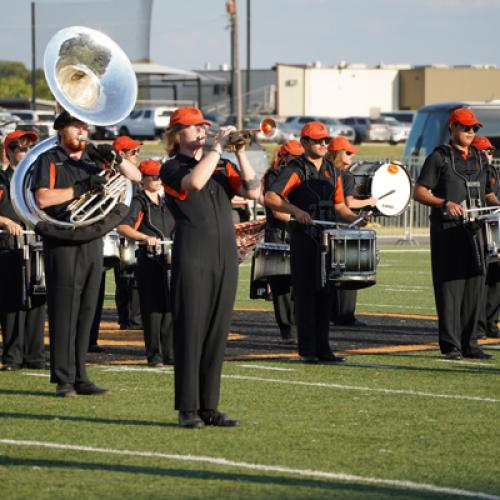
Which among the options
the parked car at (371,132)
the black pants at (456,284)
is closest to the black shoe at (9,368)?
the black pants at (456,284)

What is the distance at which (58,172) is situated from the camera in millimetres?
9891

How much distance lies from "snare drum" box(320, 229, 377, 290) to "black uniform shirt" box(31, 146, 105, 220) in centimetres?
222

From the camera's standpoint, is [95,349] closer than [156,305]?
No

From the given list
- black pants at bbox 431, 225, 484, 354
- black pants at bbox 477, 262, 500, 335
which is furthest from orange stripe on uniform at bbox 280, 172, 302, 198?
black pants at bbox 477, 262, 500, 335

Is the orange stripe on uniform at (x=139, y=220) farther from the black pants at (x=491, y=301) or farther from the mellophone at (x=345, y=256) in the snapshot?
the black pants at (x=491, y=301)

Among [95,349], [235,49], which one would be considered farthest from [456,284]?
[235,49]

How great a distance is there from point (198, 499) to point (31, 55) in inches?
2082

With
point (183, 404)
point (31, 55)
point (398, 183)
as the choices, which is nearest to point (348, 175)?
point (398, 183)

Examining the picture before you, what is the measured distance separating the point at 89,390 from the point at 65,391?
163 millimetres

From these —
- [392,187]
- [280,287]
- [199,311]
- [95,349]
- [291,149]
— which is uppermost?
[291,149]

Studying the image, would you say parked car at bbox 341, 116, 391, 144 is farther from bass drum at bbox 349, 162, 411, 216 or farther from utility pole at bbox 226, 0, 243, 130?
bass drum at bbox 349, 162, 411, 216

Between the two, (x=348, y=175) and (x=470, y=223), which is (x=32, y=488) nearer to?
(x=470, y=223)

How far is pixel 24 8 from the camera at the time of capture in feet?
160

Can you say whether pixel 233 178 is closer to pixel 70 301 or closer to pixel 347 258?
pixel 70 301
